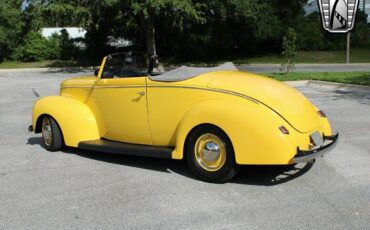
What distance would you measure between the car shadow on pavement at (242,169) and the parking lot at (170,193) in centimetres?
1

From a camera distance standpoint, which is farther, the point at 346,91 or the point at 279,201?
the point at 346,91

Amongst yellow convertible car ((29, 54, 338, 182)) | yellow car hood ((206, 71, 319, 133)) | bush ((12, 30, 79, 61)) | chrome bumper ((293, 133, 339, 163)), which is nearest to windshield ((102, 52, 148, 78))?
yellow convertible car ((29, 54, 338, 182))

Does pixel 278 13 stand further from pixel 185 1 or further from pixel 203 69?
pixel 203 69

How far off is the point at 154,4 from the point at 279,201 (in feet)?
63.6

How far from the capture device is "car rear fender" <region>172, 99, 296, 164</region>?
198 inches

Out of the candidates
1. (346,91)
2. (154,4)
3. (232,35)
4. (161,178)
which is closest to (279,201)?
(161,178)

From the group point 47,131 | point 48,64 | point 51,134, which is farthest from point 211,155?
point 48,64

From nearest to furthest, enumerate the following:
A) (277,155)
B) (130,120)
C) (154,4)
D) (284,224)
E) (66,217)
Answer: (284,224) < (66,217) < (277,155) < (130,120) < (154,4)

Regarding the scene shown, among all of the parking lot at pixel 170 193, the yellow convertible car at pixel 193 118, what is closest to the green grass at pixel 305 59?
the parking lot at pixel 170 193

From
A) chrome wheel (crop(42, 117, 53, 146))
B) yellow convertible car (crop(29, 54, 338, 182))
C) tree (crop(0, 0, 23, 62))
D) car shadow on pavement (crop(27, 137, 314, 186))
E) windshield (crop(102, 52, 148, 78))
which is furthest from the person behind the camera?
tree (crop(0, 0, 23, 62))

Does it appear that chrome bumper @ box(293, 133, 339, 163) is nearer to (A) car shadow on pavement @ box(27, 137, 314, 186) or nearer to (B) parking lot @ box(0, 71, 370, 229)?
(B) parking lot @ box(0, 71, 370, 229)

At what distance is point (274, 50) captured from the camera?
35500 millimetres

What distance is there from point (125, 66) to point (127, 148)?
123 cm

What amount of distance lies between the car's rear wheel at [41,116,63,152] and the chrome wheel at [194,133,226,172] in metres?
2.38
